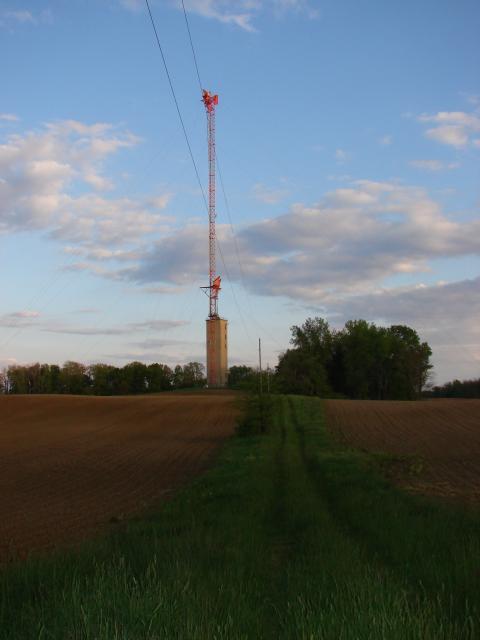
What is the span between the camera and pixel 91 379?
149875mm

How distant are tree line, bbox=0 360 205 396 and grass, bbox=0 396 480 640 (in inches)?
5151

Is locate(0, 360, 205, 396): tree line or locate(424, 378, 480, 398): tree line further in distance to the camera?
locate(0, 360, 205, 396): tree line

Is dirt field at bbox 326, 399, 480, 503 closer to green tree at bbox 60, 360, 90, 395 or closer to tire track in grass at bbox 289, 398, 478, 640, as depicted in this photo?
tire track in grass at bbox 289, 398, 478, 640

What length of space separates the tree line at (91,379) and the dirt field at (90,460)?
7519cm

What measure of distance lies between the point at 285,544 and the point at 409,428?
3524 cm

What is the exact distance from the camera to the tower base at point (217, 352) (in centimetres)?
9281

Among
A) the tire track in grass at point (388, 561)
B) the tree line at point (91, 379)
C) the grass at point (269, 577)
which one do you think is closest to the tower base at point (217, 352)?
the tree line at point (91, 379)

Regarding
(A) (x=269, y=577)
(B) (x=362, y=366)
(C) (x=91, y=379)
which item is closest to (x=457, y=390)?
(B) (x=362, y=366)

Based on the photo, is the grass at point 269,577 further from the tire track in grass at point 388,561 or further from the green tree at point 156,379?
the green tree at point 156,379

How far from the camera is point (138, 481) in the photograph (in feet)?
74.8

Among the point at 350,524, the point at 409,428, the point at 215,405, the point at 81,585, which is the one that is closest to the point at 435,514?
the point at 350,524

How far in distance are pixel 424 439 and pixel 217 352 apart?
62.0 metres

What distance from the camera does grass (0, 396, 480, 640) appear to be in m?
4.68

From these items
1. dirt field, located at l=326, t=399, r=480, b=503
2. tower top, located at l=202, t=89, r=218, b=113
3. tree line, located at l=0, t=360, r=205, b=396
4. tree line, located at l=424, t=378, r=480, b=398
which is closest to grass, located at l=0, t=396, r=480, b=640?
dirt field, located at l=326, t=399, r=480, b=503
